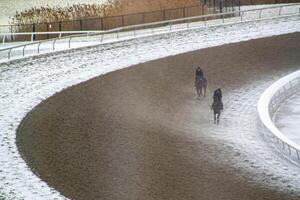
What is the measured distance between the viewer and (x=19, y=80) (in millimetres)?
26906

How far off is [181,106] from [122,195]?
28.8 feet

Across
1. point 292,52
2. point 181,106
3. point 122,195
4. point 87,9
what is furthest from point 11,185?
point 87,9

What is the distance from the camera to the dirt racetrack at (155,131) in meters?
16.6

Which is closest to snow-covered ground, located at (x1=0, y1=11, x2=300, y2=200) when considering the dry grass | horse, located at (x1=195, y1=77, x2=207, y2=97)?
horse, located at (x1=195, y1=77, x2=207, y2=97)

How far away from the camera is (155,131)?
20938mm

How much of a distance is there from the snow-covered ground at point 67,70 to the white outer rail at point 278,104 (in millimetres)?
547

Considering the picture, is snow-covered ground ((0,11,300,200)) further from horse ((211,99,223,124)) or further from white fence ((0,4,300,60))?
horse ((211,99,223,124))

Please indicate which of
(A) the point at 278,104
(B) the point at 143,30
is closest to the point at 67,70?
(B) the point at 143,30

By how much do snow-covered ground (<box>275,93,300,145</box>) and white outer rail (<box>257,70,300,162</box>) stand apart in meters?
0.26

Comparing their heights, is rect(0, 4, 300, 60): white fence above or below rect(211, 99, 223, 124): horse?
above

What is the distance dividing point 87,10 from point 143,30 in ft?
16.3

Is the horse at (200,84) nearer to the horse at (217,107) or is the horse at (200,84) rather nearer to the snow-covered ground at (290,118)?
the horse at (217,107)

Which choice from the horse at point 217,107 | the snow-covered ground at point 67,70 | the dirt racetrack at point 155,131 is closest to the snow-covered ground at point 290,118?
the dirt racetrack at point 155,131

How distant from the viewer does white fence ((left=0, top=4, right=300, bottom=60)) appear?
32469mm
